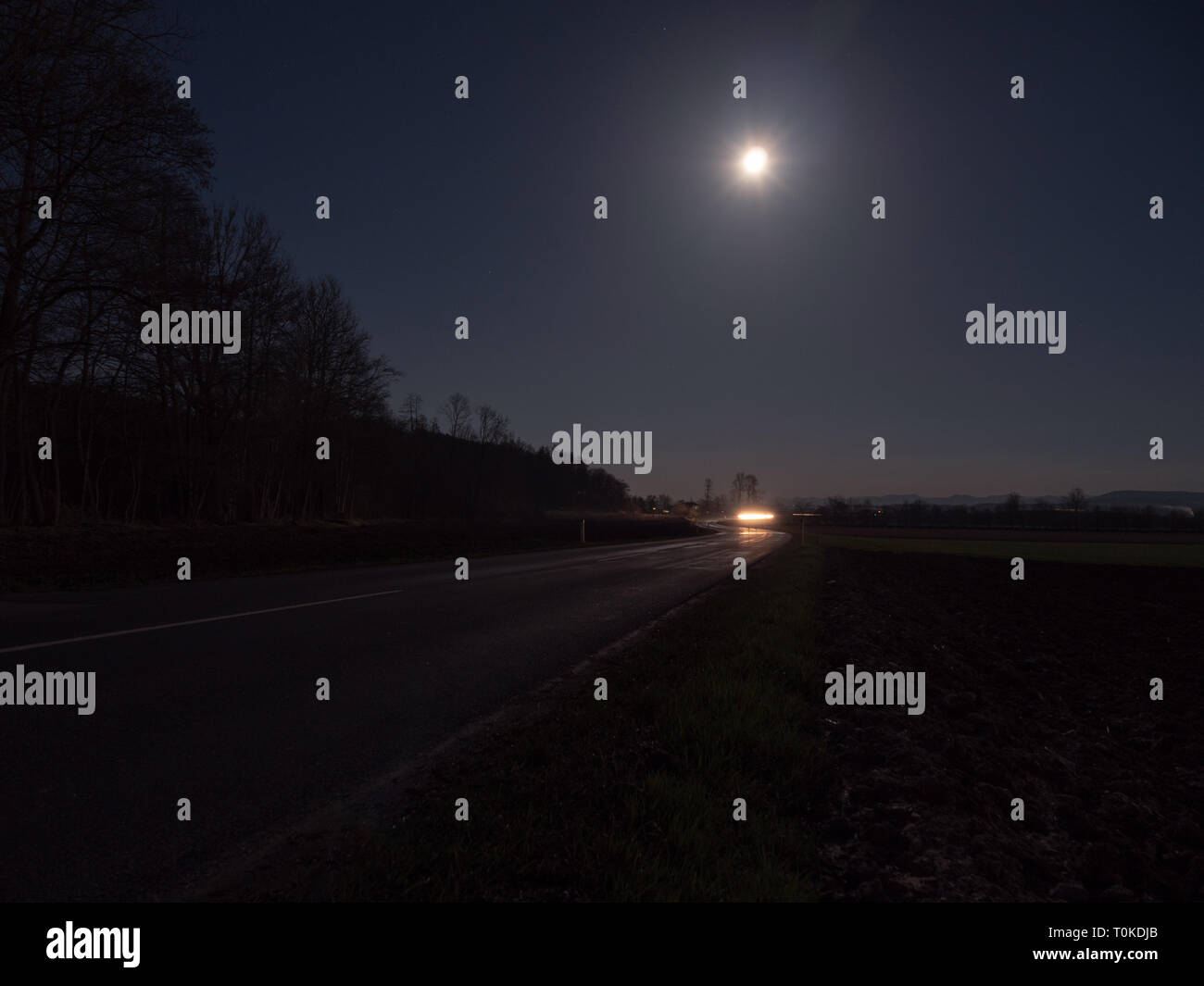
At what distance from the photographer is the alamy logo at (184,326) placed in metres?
13.9

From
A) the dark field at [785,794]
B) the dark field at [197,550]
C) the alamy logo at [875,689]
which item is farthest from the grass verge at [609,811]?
the dark field at [197,550]

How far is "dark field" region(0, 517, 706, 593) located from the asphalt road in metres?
2.78

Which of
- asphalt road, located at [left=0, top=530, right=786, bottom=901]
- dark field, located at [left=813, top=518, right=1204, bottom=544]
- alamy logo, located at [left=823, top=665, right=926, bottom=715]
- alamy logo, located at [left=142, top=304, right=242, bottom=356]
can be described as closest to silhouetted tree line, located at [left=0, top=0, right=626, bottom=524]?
alamy logo, located at [left=142, top=304, right=242, bottom=356]

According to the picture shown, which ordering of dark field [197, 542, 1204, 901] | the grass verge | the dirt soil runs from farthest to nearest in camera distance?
the dirt soil
dark field [197, 542, 1204, 901]
the grass verge

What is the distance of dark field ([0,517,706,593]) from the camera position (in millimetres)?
12898

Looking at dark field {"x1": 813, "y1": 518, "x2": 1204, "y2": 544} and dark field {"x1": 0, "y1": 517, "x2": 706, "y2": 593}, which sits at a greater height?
dark field {"x1": 0, "y1": 517, "x2": 706, "y2": 593}

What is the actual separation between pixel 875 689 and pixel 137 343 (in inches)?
943

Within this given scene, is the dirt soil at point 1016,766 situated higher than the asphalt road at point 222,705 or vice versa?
the asphalt road at point 222,705

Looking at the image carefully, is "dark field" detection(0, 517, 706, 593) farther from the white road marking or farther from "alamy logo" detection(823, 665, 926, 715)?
"alamy logo" detection(823, 665, 926, 715)

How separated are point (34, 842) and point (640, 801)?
287 cm

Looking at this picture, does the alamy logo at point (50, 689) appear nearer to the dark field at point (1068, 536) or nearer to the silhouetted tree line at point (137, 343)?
the silhouetted tree line at point (137, 343)
